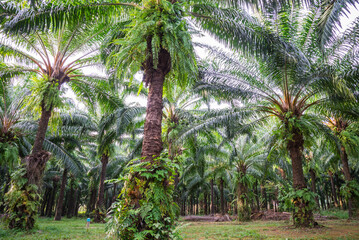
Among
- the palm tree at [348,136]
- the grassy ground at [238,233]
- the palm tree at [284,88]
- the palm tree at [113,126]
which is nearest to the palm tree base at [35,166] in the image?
the grassy ground at [238,233]

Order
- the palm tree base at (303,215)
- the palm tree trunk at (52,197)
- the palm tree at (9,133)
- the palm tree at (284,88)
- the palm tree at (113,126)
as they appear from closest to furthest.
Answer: the palm tree at (284,88), the palm tree base at (303,215), the palm tree at (9,133), the palm tree at (113,126), the palm tree trunk at (52,197)

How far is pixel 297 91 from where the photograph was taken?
439 inches

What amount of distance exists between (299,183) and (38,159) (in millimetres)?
11366

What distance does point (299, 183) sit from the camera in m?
10.7

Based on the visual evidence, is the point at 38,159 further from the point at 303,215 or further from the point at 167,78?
the point at 303,215

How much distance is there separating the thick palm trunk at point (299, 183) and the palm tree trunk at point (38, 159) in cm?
1085

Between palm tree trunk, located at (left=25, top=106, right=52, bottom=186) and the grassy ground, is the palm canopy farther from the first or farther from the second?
the grassy ground

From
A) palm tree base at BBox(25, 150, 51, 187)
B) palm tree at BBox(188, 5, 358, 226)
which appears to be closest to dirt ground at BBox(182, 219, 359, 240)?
palm tree at BBox(188, 5, 358, 226)

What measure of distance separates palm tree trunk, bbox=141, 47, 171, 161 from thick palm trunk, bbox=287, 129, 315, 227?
24.3 ft

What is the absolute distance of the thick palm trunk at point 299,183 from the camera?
33.2 feet

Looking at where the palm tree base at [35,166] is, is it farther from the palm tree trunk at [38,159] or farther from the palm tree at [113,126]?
the palm tree at [113,126]

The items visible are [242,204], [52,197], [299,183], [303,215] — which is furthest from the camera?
[52,197]

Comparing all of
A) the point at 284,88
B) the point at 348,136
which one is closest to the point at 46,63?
the point at 284,88

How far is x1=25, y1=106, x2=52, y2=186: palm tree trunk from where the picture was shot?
31.4ft
